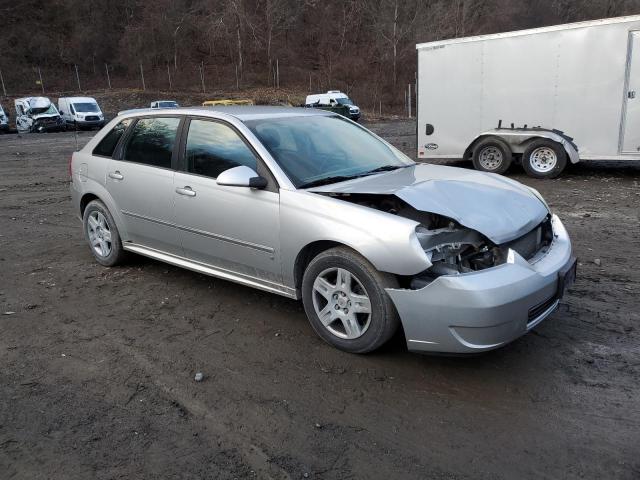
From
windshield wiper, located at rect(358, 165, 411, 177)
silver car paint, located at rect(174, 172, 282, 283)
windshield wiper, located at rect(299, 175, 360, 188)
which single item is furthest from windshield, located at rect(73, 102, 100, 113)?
windshield wiper, located at rect(299, 175, 360, 188)

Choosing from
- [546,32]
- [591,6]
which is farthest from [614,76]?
[591,6]

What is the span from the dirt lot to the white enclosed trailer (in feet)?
19.6

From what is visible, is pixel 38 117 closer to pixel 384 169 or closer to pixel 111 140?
pixel 111 140

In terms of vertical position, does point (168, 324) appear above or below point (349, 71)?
below

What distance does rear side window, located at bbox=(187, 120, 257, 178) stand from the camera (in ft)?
14.6

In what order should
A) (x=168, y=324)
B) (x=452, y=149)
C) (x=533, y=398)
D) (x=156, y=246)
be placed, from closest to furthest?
(x=533, y=398) → (x=168, y=324) → (x=156, y=246) → (x=452, y=149)

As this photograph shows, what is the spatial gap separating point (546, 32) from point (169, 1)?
60169mm

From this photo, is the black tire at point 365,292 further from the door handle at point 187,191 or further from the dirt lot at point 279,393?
the door handle at point 187,191

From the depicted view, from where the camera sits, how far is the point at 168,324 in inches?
177

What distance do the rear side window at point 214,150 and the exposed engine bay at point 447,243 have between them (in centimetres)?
95

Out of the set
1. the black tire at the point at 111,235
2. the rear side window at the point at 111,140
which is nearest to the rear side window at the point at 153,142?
the rear side window at the point at 111,140

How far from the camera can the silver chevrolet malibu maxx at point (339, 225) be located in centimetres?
338

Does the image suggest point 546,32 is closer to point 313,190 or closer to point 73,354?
point 313,190

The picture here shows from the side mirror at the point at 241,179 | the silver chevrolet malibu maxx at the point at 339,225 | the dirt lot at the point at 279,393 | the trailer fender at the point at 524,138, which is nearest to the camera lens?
the dirt lot at the point at 279,393
